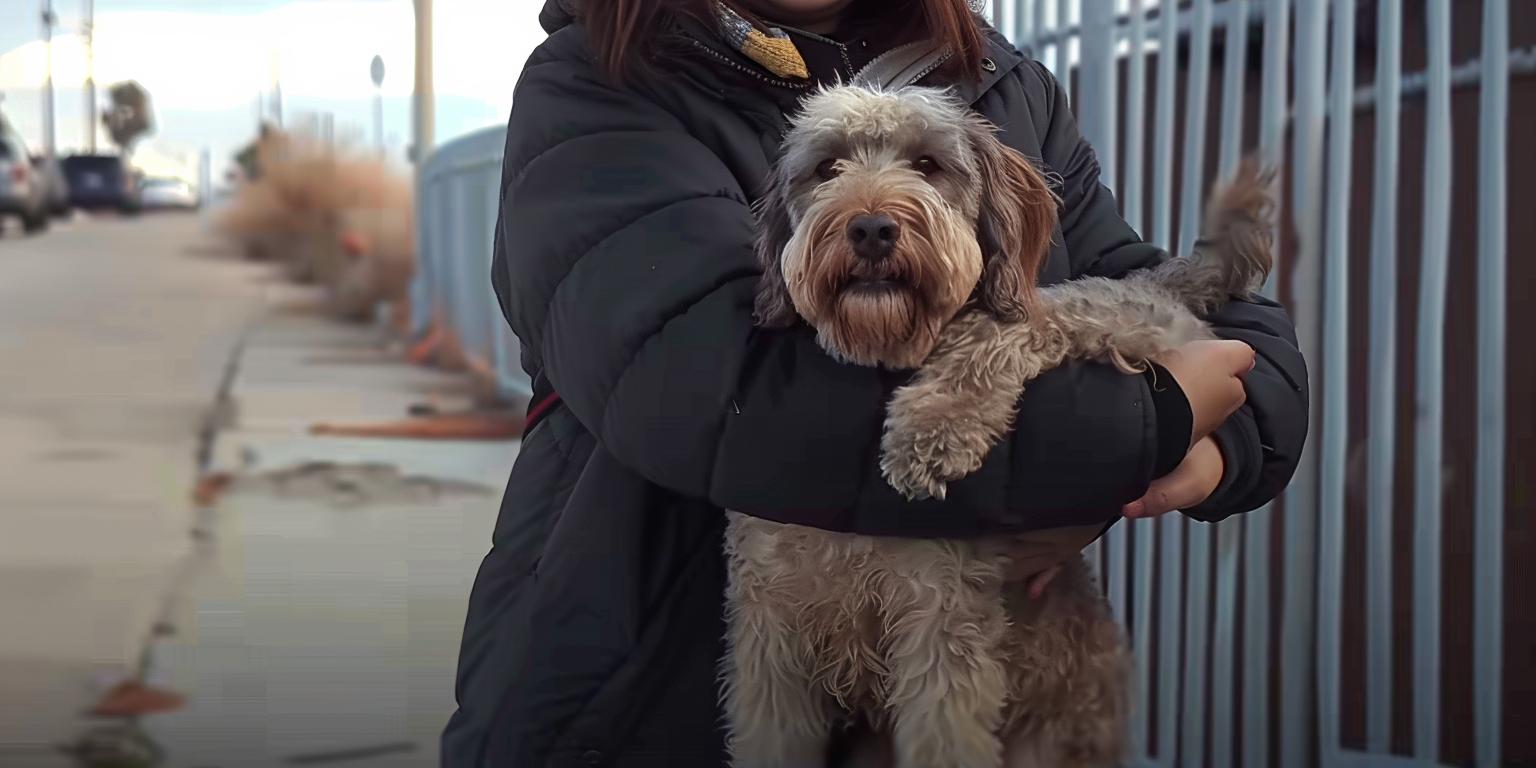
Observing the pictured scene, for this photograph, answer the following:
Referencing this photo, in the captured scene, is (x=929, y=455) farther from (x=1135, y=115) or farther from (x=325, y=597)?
(x=325, y=597)

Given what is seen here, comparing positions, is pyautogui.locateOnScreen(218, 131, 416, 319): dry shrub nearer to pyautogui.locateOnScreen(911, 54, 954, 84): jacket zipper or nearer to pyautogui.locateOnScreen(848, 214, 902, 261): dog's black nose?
pyautogui.locateOnScreen(911, 54, 954, 84): jacket zipper

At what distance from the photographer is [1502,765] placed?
3.29 meters

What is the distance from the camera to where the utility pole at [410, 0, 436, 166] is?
13523mm

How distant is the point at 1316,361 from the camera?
3.43 m

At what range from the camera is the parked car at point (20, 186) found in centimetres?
2595

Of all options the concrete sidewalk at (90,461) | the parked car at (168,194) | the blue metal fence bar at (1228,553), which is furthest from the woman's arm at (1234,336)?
the parked car at (168,194)

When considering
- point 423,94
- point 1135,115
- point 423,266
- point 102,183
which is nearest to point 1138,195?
point 1135,115

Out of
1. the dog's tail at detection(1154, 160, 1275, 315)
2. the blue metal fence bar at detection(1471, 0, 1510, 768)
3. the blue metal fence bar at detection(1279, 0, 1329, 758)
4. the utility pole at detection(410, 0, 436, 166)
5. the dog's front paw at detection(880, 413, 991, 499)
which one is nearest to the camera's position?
the dog's front paw at detection(880, 413, 991, 499)

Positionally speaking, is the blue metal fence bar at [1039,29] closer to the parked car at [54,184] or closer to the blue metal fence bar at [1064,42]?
the blue metal fence bar at [1064,42]

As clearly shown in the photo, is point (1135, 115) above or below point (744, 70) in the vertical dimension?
above

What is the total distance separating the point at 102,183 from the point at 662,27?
36.8 metres

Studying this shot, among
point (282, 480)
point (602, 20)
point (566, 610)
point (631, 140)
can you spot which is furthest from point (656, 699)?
point (282, 480)

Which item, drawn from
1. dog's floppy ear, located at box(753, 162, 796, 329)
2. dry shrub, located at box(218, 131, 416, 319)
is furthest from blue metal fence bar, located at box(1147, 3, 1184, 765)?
dry shrub, located at box(218, 131, 416, 319)

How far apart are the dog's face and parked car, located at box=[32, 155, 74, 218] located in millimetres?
29272
